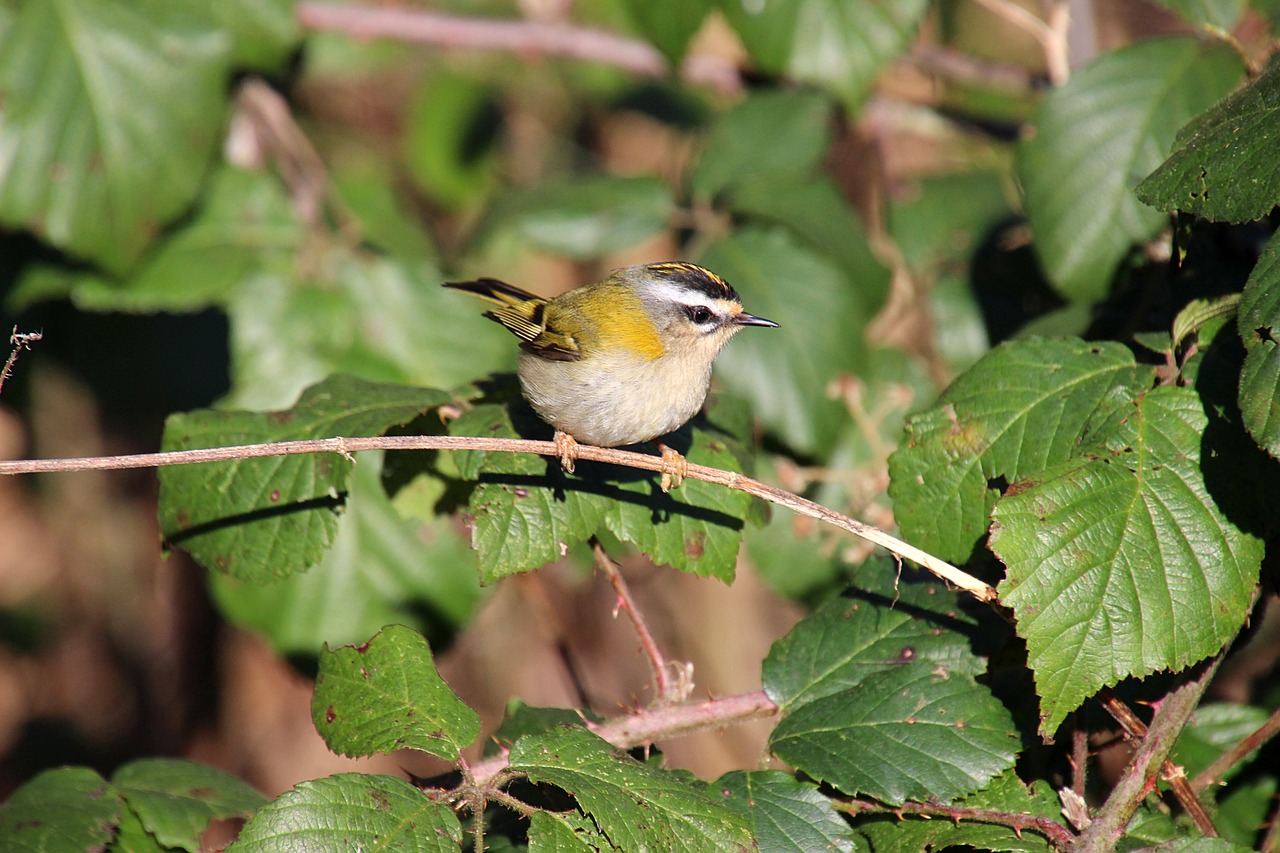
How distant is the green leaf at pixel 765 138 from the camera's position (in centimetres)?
405

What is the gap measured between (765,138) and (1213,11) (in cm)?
157

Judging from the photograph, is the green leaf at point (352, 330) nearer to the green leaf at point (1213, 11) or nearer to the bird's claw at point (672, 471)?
the bird's claw at point (672, 471)

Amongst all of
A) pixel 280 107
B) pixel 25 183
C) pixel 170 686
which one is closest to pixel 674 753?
pixel 170 686

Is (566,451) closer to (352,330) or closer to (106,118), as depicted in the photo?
(352,330)

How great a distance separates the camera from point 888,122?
4535 millimetres

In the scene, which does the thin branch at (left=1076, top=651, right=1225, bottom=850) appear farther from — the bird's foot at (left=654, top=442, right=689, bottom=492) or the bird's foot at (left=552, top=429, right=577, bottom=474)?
the bird's foot at (left=552, top=429, right=577, bottom=474)

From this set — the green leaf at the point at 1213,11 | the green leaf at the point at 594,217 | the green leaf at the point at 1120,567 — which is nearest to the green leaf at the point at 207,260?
the green leaf at the point at 594,217

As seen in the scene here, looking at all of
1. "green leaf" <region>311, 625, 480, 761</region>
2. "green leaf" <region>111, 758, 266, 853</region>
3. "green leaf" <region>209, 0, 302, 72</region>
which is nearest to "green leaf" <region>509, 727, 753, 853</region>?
"green leaf" <region>311, 625, 480, 761</region>

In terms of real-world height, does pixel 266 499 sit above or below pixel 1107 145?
below

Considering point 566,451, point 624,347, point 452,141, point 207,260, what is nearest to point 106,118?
point 207,260

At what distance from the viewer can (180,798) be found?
2451mm

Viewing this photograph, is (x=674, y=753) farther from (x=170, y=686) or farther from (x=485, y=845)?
(x=485, y=845)

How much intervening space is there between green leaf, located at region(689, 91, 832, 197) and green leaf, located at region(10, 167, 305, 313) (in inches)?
64.2

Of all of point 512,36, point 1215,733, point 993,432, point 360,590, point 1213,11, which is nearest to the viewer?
point 993,432
